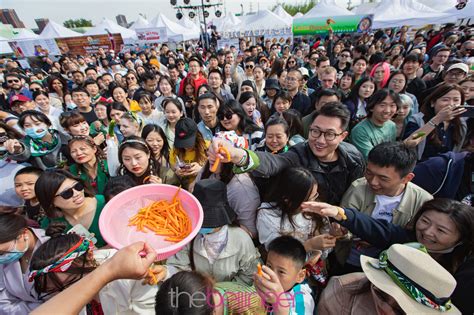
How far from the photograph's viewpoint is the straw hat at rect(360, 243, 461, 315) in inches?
42.6

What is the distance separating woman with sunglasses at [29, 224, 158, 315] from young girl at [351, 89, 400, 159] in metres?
3.02

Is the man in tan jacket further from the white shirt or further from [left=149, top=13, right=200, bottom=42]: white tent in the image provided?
[left=149, top=13, right=200, bottom=42]: white tent

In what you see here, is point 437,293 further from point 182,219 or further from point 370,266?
point 182,219

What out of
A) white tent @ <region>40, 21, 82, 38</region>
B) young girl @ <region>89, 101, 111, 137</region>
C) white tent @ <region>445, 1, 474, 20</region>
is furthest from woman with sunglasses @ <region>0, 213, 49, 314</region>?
white tent @ <region>40, 21, 82, 38</region>

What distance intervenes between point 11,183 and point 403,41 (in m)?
16.1

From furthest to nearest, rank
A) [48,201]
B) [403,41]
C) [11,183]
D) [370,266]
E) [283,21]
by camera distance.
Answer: [283,21]
[403,41]
[11,183]
[48,201]
[370,266]

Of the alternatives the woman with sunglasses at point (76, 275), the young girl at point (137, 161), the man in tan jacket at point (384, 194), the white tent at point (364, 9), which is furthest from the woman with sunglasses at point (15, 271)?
the white tent at point (364, 9)

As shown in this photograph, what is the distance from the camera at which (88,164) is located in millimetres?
3010

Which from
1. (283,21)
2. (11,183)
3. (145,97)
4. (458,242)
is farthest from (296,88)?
(283,21)

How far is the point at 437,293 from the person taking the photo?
1.09 m

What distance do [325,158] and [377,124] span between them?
1.42 m

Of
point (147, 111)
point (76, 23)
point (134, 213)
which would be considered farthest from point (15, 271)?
point (76, 23)

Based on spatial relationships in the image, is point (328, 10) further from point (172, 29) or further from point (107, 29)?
point (107, 29)

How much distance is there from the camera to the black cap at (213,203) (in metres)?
1.81
